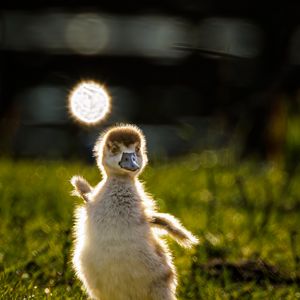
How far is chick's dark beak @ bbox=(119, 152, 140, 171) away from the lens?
3.85 metres

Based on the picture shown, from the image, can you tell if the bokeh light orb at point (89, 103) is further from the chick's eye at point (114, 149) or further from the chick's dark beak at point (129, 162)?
the chick's dark beak at point (129, 162)

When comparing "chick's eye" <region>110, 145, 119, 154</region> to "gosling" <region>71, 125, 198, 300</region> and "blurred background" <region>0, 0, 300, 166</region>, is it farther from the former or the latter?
"blurred background" <region>0, 0, 300, 166</region>

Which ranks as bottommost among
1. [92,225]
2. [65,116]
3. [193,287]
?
[65,116]

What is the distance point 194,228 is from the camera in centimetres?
556

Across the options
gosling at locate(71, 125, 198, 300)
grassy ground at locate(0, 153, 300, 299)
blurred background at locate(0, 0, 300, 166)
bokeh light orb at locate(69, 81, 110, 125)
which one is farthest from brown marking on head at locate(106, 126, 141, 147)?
blurred background at locate(0, 0, 300, 166)

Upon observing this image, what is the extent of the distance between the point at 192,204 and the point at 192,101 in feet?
11.3

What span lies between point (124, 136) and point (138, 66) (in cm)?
582

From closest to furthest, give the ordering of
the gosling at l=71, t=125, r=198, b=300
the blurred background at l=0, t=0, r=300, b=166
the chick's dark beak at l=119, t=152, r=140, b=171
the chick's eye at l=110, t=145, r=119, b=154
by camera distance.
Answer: the gosling at l=71, t=125, r=198, b=300, the chick's dark beak at l=119, t=152, r=140, b=171, the chick's eye at l=110, t=145, r=119, b=154, the blurred background at l=0, t=0, r=300, b=166

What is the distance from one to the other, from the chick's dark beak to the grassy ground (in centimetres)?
54

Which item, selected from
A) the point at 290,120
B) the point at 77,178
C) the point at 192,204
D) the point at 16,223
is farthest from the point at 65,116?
the point at 77,178

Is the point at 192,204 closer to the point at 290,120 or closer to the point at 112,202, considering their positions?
the point at 290,120

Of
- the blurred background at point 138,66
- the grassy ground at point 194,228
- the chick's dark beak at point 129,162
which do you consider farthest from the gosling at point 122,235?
the blurred background at point 138,66

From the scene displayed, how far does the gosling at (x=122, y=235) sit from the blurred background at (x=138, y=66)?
5.07 metres

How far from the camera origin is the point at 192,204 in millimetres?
6457
